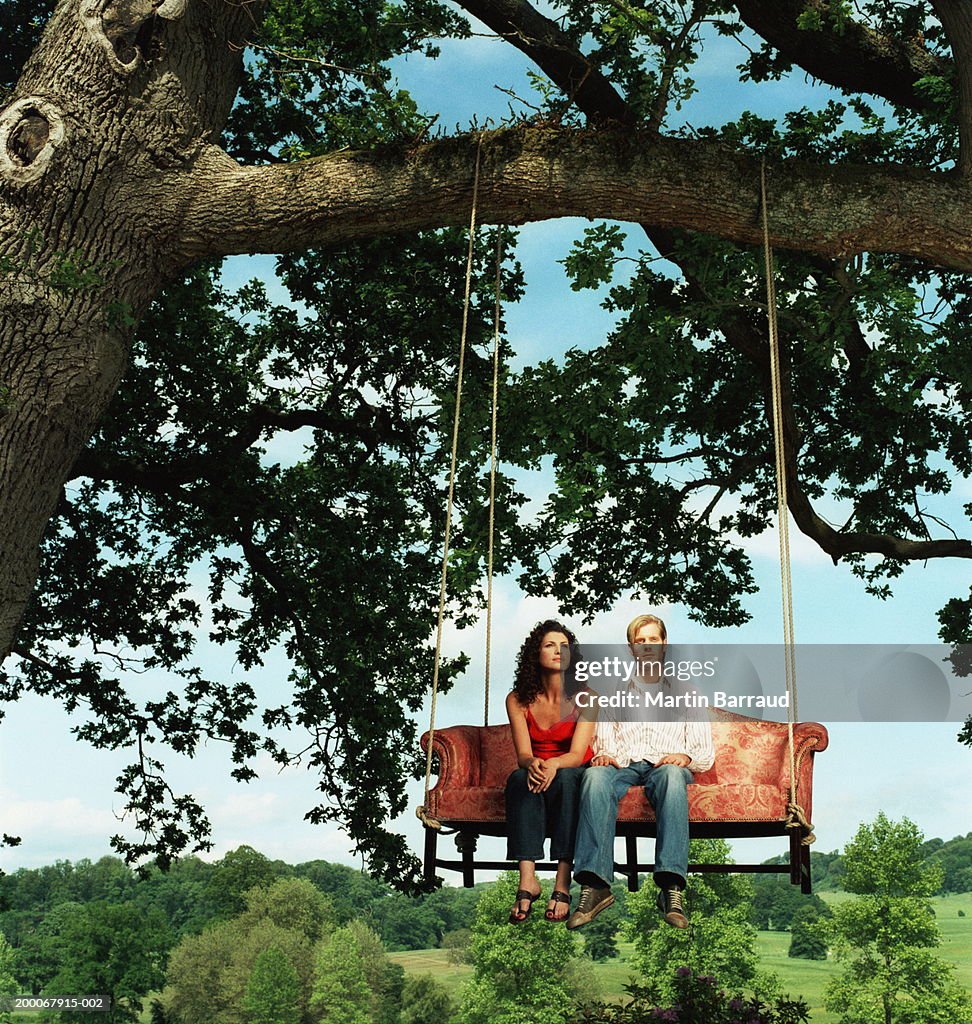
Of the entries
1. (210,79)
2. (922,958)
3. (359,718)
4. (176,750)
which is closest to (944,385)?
(359,718)

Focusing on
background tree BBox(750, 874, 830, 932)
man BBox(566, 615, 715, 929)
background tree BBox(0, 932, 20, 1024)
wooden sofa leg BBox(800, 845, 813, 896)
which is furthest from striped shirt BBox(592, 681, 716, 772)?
background tree BBox(750, 874, 830, 932)

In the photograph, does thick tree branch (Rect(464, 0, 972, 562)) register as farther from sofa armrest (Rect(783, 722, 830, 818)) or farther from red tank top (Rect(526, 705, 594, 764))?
red tank top (Rect(526, 705, 594, 764))

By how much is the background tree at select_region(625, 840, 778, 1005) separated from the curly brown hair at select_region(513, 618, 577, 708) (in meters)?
27.8

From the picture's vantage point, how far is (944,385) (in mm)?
11391

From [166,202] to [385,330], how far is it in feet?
12.2

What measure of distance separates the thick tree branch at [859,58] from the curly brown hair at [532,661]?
4558 mm

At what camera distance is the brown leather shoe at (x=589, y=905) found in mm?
5301

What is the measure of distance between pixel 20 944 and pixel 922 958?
1036 inches

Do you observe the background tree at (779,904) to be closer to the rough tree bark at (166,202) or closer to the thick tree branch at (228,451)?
the thick tree branch at (228,451)

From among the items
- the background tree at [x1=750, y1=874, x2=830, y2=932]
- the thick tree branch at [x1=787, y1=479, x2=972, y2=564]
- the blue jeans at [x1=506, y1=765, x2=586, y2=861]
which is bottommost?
the background tree at [x1=750, y1=874, x2=830, y2=932]

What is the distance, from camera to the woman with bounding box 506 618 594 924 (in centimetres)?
557

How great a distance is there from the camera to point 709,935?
109 feet

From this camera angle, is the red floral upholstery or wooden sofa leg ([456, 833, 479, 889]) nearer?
the red floral upholstery

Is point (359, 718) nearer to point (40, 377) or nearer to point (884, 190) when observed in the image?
point (40, 377)
